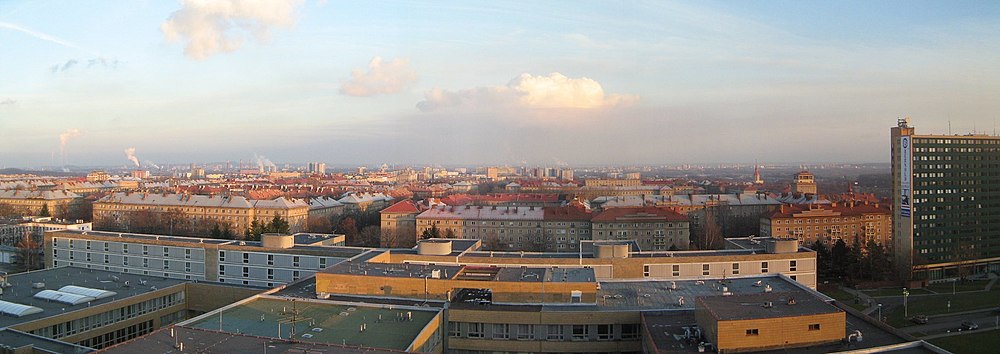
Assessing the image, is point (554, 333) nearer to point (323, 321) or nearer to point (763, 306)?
point (763, 306)

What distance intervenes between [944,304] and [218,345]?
3461 centimetres

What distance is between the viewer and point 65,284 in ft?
78.8

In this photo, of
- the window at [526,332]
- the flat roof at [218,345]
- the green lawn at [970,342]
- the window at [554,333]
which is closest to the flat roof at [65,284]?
the flat roof at [218,345]

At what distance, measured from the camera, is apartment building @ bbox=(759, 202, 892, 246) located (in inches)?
1998

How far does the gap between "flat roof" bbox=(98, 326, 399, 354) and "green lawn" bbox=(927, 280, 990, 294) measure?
37863mm

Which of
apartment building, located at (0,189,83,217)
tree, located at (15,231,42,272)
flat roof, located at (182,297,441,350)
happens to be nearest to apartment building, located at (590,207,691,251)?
flat roof, located at (182,297,441,350)

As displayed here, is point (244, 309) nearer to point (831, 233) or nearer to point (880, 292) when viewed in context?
point (880, 292)

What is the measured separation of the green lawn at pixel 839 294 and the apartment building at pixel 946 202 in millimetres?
9922

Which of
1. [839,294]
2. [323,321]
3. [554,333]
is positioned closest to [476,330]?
[554,333]

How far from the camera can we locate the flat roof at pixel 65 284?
803 inches

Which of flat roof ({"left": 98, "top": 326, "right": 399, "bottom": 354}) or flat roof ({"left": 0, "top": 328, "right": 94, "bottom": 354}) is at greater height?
flat roof ({"left": 98, "top": 326, "right": 399, "bottom": 354})

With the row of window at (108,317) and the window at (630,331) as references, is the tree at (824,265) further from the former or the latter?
the row of window at (108,317)

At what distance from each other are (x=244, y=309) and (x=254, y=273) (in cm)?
1204

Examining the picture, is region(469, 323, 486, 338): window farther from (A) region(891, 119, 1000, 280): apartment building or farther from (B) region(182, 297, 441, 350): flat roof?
(A) region(891, 119, 1000, 280): apartment building
